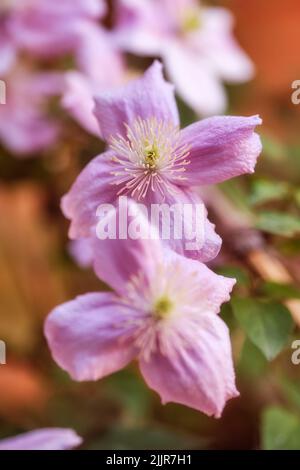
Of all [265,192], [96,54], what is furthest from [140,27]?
[265,192]

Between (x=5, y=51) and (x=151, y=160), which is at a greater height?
(x=5, y=51)

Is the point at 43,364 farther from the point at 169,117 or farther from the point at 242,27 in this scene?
the point at 242,27

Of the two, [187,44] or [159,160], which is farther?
[187,44]

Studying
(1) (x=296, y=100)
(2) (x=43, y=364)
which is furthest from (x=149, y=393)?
(1) (x=296, y=100)

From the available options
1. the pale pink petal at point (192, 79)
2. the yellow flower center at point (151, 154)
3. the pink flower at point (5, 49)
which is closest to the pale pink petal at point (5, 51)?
the pink flower at point (5, 49)

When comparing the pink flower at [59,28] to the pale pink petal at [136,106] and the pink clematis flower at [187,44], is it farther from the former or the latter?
the pale pink petal at [136,106]

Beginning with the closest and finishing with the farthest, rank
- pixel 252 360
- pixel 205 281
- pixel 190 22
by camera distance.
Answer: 1. pixel 205 281
2. pixel 252 360
3. pixel 190 22

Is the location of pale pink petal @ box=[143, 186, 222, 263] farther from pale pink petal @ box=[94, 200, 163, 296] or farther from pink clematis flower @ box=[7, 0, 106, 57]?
pink clematis flower @ box=[7, 0, 106, 57]

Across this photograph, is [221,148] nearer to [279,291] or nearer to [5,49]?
[279,291]

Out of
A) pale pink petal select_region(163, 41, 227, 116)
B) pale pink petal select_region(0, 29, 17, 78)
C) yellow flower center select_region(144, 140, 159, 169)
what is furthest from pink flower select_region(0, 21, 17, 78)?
yellow flower center select_region(144, 140, 159, 169)
